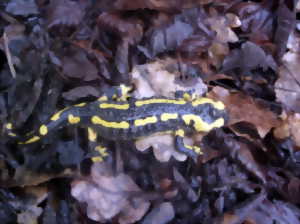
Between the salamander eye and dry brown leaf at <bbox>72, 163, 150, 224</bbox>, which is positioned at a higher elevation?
the salamander eye

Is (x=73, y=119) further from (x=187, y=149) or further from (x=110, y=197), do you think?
(x=187, y=149)

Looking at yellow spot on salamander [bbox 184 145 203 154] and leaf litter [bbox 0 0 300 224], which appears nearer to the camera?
leaf litter [bbox 0 0 300 224]

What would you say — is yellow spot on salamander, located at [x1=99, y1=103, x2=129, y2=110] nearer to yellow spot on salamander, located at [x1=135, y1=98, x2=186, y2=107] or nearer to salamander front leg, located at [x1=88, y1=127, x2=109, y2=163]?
yellow spot on salamander, located at [x1=135, y1=98, x2=186, y2=107]

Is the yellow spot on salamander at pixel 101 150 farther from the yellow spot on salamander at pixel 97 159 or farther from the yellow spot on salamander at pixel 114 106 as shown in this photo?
the yellow spot on salamander at pixel 114 106

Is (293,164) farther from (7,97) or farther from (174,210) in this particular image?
(7,97)

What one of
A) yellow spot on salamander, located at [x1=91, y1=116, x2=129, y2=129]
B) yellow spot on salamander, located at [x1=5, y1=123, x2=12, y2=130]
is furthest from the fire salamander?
yellow spot on salamander, located at [x1=5, y1=123, x2=12, y2=130]

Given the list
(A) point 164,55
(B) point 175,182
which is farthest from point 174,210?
(A) point 164,55

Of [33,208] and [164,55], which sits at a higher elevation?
[164,55]

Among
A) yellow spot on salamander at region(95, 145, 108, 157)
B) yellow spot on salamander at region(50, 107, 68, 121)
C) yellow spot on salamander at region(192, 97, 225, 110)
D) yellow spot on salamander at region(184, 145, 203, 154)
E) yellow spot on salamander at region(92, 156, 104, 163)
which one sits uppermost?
yellow spot on salamander at region(50, 107, 68, 121)
